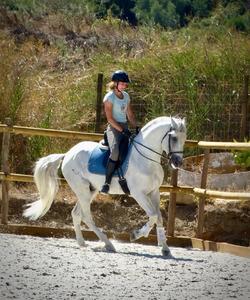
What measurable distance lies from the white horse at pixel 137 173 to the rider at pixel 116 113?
0.64ft

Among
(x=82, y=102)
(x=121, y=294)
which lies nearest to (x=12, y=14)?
(x=82, y=102)

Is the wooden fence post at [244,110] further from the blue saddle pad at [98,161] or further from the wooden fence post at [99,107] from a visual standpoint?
the blue saddle pad at [98,161]

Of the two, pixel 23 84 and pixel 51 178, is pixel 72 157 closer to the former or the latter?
pixel 51 178

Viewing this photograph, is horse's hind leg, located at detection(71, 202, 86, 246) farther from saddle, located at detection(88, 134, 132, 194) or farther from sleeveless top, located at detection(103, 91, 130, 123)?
sleeveless top, located at detection(103, 91, 130, 123)

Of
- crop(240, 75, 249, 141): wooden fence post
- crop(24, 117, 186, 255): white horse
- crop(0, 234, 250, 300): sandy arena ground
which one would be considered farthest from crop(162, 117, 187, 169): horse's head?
crop(240, 75, 249, 141): wooden fence post

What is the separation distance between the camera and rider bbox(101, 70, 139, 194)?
43.5 feet

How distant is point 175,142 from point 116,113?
901 mm

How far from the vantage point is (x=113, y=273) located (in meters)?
10.5

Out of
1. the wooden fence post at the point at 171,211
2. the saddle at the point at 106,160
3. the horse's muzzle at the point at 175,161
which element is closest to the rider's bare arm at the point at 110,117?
the saddle at the point at 106,160

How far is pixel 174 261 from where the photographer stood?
1202 cm

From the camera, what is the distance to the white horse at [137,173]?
42.7ft

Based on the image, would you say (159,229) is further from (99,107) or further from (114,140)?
(99,107)

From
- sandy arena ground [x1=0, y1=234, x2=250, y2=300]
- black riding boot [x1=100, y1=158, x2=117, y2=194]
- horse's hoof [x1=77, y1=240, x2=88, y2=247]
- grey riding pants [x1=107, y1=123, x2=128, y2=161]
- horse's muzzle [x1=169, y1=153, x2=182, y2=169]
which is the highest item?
grey riding pants [x1=107, y1=123, x2=128, y2=161]

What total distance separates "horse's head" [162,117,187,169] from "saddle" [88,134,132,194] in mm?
614
